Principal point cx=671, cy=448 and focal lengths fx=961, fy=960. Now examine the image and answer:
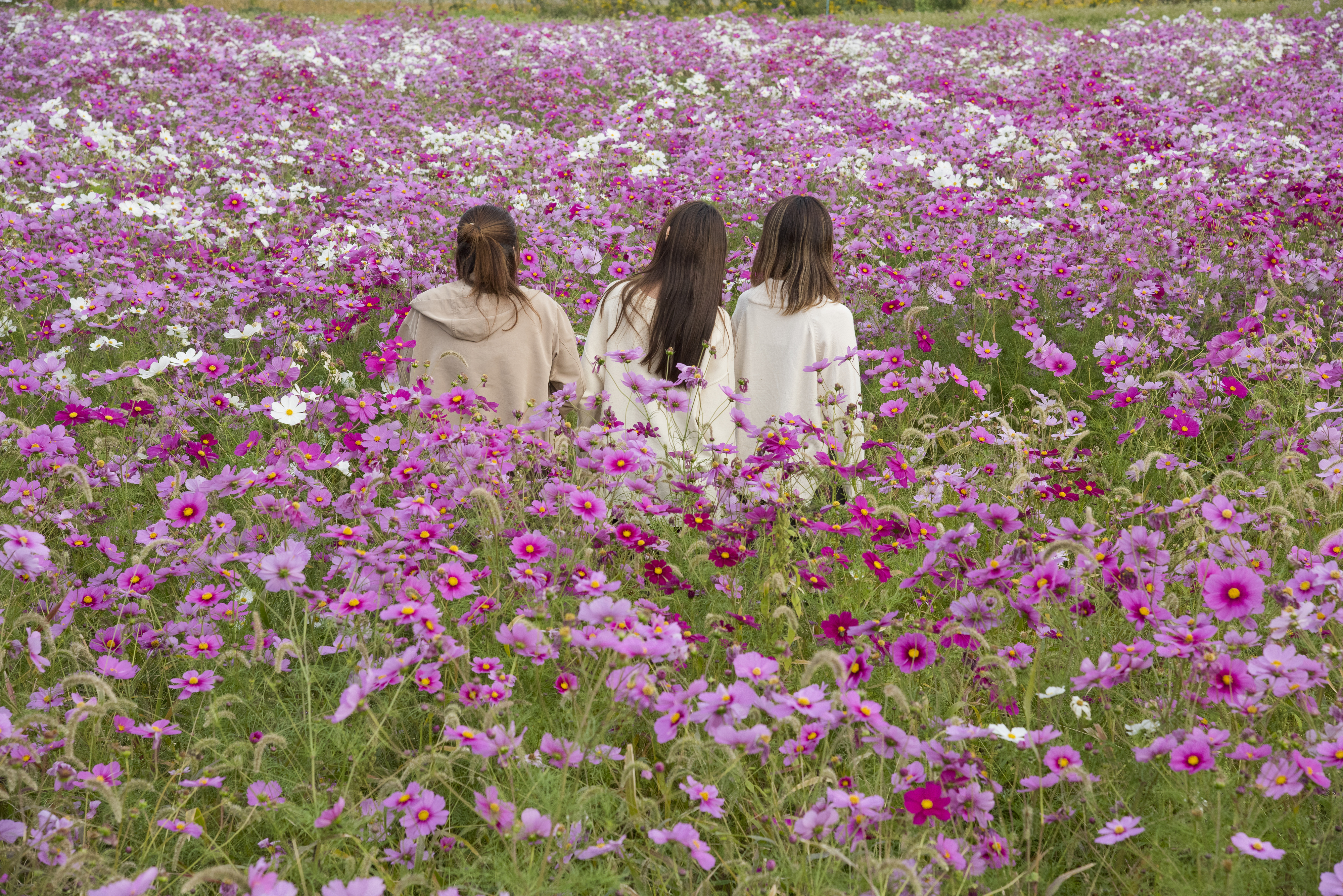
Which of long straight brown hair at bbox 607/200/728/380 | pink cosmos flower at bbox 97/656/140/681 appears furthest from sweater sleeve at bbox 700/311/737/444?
pink cosmos flower at bbox 97/656/140/681

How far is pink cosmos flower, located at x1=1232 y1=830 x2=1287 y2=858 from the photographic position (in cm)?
166

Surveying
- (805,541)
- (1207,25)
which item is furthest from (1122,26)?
(805,541)

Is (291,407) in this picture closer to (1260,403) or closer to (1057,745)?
(1057,745)

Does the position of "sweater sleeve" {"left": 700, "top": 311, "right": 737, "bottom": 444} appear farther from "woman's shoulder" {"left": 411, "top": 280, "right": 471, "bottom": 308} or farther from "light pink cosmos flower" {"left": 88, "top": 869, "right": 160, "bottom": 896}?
"light pink cosmos flower" {"left": 88, "top": 869, "right": 160, "bottom": 896}

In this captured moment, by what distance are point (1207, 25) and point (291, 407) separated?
50.4 feet

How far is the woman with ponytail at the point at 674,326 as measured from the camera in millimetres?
3818

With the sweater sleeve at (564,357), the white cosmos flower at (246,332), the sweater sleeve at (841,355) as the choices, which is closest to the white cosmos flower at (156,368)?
the white cosmos flower at (246,332)

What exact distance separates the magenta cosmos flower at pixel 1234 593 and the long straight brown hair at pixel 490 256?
276 centimetres

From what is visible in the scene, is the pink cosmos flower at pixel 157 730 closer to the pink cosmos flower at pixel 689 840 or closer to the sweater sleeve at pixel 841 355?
the pink cosmos flower at pixel 689 840

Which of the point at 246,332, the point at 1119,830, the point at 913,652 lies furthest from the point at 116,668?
the point at 1119,830

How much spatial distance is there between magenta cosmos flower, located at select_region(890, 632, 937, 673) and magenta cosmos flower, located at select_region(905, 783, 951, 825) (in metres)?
0.35

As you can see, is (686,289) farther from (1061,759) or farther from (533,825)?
(533,825)

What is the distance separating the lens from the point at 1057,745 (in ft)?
7.11

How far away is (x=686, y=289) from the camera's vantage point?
12.7 feet
